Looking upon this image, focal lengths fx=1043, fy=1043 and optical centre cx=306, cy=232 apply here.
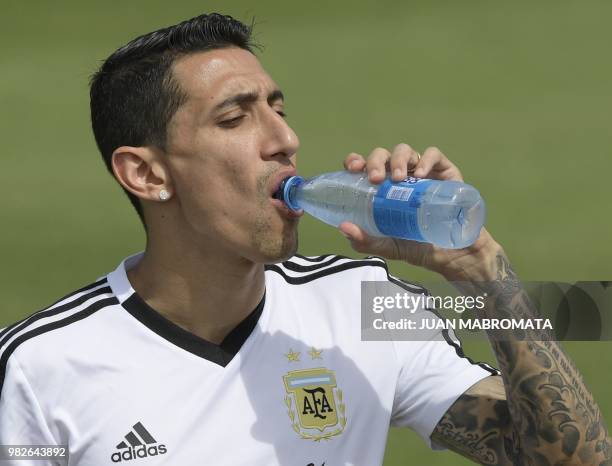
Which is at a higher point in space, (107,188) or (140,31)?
(140,31)

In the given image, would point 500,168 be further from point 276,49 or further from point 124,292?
point 124,292

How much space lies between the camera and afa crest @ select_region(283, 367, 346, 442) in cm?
263

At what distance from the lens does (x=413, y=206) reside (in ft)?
7.75

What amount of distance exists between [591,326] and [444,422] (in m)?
1.70

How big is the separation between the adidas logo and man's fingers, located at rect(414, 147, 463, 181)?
893 millimetres

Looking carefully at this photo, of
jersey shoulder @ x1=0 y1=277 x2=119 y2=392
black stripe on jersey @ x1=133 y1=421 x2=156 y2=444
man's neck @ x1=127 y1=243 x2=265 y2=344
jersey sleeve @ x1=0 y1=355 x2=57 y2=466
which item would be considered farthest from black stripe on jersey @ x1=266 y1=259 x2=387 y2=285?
jersey sleeve @ x1=0 y1=355 x2=57 y2=466

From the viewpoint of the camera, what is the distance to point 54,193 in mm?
5570

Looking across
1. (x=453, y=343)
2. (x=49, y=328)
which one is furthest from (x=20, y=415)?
(x=453, y=343)

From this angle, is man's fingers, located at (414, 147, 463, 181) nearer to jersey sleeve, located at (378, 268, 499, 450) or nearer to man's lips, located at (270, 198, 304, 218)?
man's lips, located at (270, 198, 304, 218)

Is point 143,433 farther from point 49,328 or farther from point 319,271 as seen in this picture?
point 319,271

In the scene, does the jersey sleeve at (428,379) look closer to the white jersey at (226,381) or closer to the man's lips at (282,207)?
the white jersey at (226,381)

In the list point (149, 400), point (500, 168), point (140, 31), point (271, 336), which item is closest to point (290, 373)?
point (271, 336)

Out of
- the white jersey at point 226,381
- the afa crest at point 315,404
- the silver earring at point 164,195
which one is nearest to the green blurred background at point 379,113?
the white jersey at point 226,381

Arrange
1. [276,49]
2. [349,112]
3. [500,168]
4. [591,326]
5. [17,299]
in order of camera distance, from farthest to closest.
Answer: [276,49] → [349,112] → [500,168] → [17,299] → [591,326]
